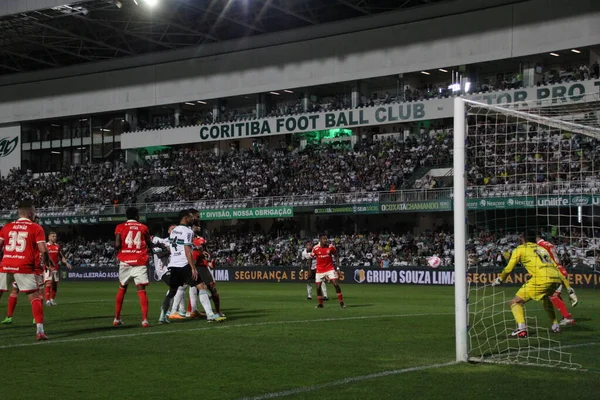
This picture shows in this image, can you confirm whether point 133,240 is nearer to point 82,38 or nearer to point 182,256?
point 182,256

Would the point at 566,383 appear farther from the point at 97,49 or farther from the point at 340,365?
the point at 97,49

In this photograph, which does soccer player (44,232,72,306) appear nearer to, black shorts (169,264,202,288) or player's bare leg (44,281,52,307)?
player's bare leg (44,281,52,307)

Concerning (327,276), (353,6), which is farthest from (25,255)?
(353,6)

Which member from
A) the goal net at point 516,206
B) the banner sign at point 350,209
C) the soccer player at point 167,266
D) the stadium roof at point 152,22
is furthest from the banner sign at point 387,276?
the stadium roof at point 152,22

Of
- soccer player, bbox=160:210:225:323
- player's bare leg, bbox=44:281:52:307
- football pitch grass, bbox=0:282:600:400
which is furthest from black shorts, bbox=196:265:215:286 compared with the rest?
player's bare leg, bbox=44:281:52:307

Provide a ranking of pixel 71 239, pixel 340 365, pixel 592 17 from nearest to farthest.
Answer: pixel 340 365 → pixel 592 17 → pixel 71 239

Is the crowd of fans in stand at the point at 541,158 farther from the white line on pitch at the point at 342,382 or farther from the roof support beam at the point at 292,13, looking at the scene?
the roof support beam at the point at 292,13

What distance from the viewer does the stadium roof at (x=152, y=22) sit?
50.2 meters

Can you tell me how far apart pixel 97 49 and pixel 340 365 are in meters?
56.3

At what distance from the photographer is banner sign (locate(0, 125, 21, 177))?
71438 millimetres

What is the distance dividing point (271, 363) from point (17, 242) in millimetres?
5183

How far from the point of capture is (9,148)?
7181 cm

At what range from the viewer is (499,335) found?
1344 centimetres

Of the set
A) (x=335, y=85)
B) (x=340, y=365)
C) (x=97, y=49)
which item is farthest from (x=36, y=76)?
(x=340, y=365)
